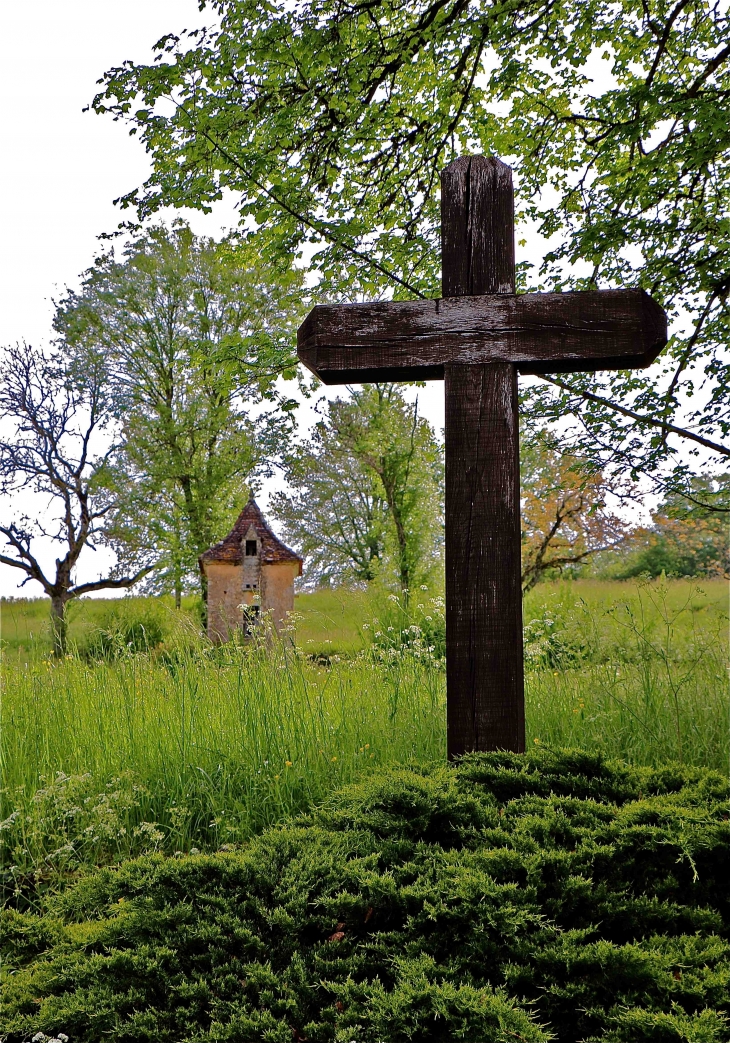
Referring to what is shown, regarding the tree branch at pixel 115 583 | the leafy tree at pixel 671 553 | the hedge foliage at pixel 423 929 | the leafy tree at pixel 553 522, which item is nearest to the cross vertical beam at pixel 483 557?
the hedge foliage at pixel 423 929

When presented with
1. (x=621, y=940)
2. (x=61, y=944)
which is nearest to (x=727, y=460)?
(x=621, y=940)

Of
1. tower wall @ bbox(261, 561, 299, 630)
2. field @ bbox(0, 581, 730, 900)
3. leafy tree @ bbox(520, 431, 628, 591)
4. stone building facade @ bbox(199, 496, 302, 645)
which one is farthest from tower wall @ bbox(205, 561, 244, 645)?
field @ bbox(0, 581, 730, 900)

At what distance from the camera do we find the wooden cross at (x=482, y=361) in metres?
3.39

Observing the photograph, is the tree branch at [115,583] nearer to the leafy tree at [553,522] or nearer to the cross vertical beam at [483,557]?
the leafy tree at [553,522]

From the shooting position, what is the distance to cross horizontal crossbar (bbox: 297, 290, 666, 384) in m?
3.49

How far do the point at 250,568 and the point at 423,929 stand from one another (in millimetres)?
11411

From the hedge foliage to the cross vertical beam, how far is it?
340mm

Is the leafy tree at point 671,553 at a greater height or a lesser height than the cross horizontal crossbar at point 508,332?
lesser

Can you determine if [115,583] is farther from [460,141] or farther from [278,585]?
[460,141]

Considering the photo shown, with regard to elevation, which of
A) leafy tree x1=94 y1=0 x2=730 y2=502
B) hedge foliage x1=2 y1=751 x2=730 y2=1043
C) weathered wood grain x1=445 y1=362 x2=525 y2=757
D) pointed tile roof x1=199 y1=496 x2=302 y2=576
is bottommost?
hedge foliage x1=2 y1=751 x2=730 y2=1043

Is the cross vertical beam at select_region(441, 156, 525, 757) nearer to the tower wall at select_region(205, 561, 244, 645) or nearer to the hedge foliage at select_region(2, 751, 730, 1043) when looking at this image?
the hedge foliage at select_region(2, 751, 730, 1043)

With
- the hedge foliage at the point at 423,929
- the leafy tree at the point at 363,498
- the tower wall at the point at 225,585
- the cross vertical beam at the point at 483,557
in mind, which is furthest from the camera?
the leafy tree at the point at 363,498

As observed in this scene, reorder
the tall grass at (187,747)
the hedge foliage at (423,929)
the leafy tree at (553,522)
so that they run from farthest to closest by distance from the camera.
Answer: the leafy tree at (553,522) < the tall grass at (187,747) < the hedge foliage at (423,929)

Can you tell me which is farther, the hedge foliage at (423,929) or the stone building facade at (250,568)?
the stone building facade at (250,568)
